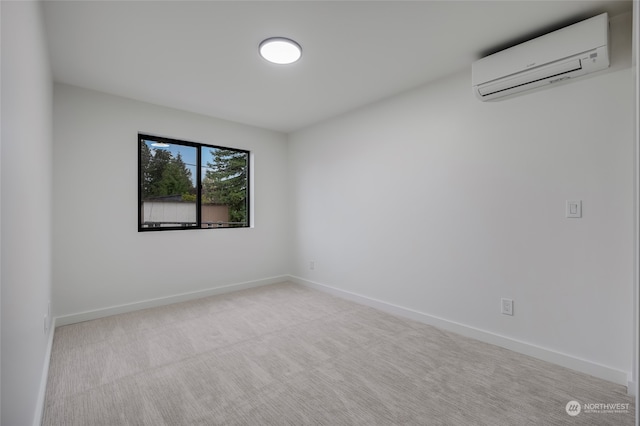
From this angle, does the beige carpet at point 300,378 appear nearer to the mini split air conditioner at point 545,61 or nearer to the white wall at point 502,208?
the white wall at point 502,208

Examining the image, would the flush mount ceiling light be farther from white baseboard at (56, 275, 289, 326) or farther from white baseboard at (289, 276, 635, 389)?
white baseboard at (56, 275, 289, 326)

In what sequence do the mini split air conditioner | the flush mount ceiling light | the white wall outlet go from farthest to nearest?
the white wall outlet → the flush mount ceiling light → the mini split air conditioner

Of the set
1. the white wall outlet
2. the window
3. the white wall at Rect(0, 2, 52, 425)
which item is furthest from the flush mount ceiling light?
the white wall outlet

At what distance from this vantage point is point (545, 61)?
6.96 feet

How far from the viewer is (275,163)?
488 centimetres

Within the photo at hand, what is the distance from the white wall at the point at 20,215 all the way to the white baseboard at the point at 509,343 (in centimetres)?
297

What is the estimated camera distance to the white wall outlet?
2518mm

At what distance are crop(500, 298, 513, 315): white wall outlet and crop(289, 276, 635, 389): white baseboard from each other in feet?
0.70

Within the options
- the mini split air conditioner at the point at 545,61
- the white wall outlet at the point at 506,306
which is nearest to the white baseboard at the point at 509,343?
the white wall outlet at the point at 506,306

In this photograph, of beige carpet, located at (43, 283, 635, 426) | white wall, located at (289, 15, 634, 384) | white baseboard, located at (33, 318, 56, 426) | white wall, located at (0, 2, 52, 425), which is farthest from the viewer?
white wall, located at (289, 15, 634, 384)

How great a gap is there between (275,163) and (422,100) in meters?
2.54

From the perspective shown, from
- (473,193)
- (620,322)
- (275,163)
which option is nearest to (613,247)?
(620,322)

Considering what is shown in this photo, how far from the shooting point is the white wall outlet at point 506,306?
252 centimetres

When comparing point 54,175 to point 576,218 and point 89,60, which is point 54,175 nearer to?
point 89,60
